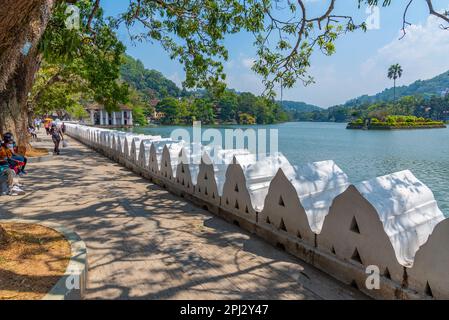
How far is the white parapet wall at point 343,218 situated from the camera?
2.85 meters

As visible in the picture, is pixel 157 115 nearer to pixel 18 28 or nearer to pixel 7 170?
pixel 7 170

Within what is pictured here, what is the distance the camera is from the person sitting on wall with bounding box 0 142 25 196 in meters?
7.11

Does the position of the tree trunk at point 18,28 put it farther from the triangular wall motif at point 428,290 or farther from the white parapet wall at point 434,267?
the triangular wall motif at point 428,290

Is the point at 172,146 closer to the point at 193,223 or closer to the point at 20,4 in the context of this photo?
the point at 193,223

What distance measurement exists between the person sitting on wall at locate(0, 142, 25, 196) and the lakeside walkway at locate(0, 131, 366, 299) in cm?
32

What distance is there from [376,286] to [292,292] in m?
0.82

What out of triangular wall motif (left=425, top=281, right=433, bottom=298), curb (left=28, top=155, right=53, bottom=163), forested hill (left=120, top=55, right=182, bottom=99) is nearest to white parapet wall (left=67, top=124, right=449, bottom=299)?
triangular wall motif (left=425, top=281, right=433, bottom=298)

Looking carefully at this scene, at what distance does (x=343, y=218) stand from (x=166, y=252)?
7.56 feet

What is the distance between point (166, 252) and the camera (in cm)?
427

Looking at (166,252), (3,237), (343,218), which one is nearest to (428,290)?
(343,218)

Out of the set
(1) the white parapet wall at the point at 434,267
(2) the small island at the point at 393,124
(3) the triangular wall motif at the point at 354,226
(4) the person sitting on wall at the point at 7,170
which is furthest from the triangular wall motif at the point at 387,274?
(2) the small island at the point at 393,124
